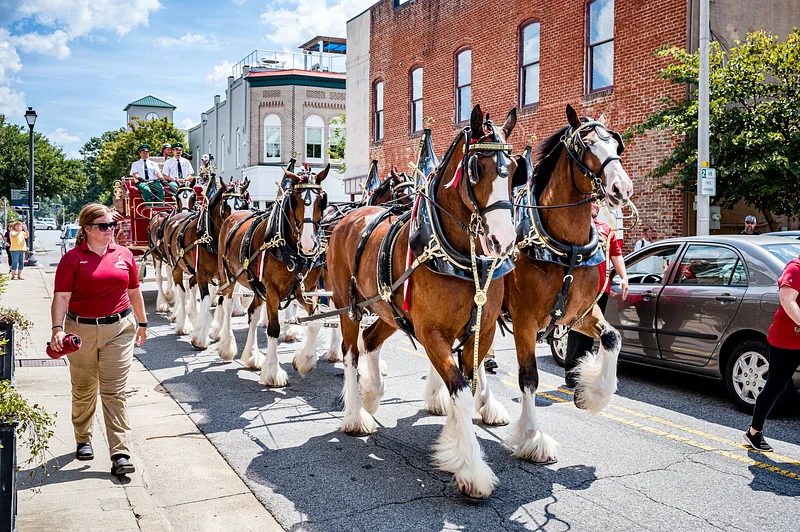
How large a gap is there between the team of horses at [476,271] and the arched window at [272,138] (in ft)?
123

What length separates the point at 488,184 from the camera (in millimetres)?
5027

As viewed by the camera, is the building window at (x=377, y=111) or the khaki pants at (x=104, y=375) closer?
the khaki pants at (x=104, y=375)

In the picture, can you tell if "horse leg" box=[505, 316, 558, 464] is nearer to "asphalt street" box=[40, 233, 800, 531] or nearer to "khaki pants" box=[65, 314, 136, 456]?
"asphalt street" box=[40, 233, 800, 531]

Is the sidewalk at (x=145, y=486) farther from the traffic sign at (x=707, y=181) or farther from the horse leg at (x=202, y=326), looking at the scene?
the traffic sign at (x=707, y=181)

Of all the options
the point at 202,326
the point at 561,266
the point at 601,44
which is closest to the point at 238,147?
the point at 601,44

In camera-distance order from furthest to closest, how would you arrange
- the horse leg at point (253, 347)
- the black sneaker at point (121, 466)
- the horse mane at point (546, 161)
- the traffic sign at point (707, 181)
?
1. the traffic sign at point (707, 181)
2. the horse leg at point (253, 347)
3. the horse mane at point (546, 161)
4. the black sneaker at point (121, 466)

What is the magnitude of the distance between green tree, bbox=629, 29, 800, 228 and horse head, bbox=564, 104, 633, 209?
822 centimetres

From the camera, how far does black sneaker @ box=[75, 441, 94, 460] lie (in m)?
5.93

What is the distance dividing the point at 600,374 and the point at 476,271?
1810 millimetres

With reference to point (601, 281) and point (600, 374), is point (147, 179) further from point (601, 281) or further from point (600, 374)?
point (600, 374)

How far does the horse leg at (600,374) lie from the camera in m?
6.34

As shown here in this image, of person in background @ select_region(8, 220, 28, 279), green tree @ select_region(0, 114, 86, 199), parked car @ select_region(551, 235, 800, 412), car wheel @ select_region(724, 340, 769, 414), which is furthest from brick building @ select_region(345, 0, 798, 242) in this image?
green tree @ select_region(0, 114, 86, 199)

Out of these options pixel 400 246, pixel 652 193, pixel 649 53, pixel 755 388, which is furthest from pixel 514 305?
pixel 649 53

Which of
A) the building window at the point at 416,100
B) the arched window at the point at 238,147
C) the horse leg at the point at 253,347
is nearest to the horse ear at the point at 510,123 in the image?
the horse leg at the point at 253,347
